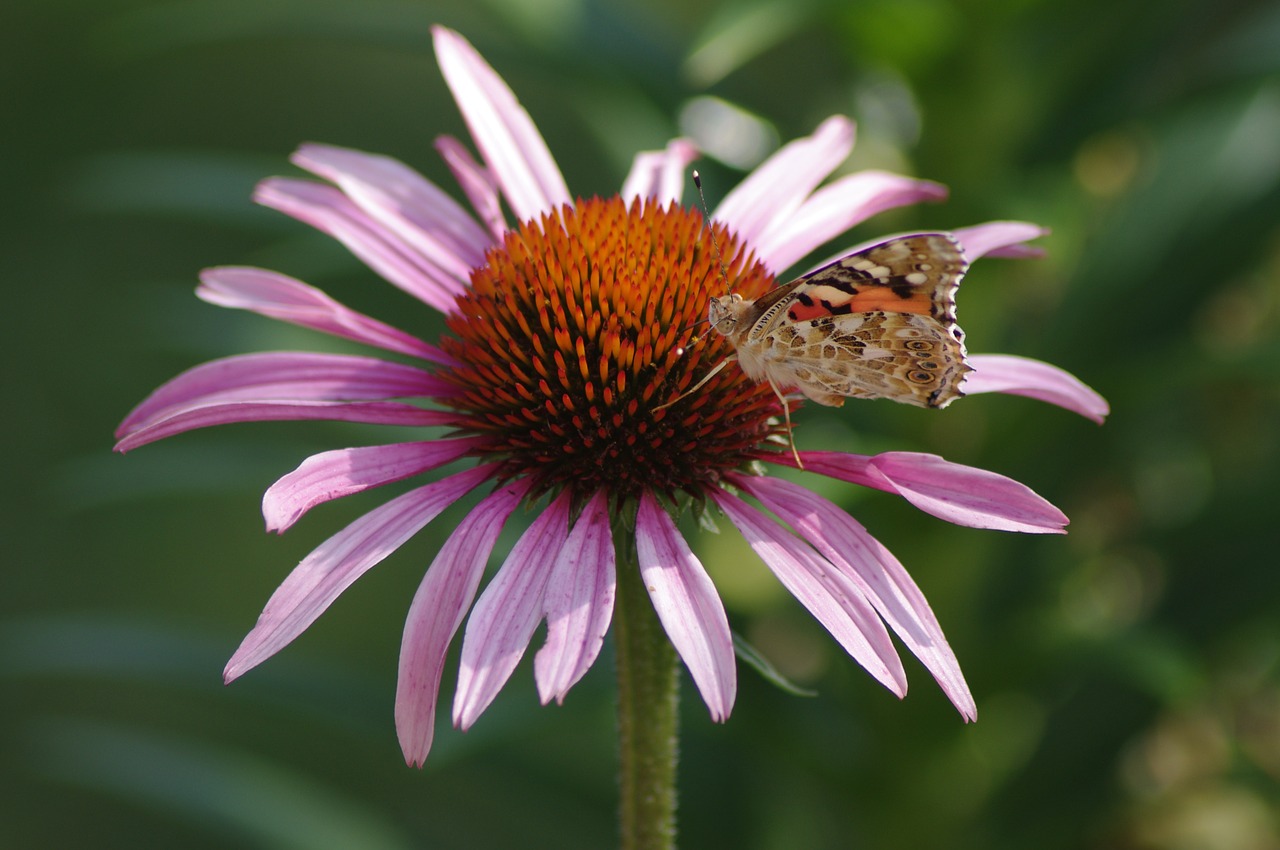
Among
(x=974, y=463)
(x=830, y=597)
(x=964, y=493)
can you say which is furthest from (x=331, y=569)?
(x=974, y=463)

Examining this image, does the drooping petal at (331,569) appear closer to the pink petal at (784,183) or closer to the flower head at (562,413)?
the flower head at (562,413)

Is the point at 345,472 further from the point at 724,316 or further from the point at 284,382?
the point at 724,316

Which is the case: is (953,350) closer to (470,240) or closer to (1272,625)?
(470,240)

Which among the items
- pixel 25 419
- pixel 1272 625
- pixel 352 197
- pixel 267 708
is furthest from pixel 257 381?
pixel 25 419

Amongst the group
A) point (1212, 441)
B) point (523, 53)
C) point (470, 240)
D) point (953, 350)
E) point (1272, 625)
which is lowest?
point (1272, 625)

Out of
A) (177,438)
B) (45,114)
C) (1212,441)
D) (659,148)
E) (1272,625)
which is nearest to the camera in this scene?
(1272,625)

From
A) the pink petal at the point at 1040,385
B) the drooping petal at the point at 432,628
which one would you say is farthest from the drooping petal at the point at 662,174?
the drooping petal at the point at 432,628
